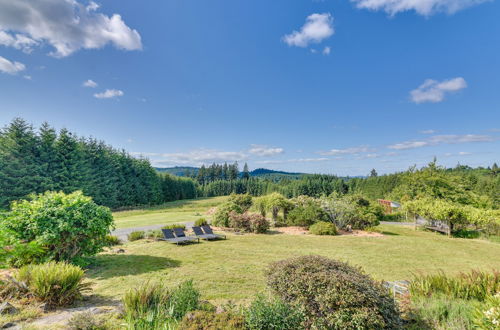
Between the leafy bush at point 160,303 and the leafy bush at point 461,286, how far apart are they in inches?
182

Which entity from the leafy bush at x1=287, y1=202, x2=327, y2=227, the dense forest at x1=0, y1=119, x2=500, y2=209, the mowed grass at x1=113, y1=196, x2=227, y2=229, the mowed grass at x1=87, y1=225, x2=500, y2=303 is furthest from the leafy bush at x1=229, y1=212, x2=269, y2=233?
the dense forest at x1=0, y1=119, x2=500, y2=209

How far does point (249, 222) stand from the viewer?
1562cm

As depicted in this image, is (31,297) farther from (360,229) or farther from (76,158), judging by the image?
(76,158)

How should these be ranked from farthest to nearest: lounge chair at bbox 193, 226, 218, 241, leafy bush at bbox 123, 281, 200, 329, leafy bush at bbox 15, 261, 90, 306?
lounge chair at bbox 193, 226, 218, 241 → leafy bush at bbox 15, 261, 90, 306 → leafy bush at bbox 123, 281, 200, 329

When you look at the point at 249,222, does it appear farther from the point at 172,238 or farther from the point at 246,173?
the point at 246,173

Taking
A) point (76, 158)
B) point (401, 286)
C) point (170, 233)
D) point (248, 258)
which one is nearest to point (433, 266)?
point (401, 286)

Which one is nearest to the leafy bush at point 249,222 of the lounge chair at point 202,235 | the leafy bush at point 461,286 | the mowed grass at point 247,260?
the mowed grass at point 247,260

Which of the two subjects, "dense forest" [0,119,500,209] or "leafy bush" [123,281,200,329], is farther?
"dense forest" [0,119,500,209]

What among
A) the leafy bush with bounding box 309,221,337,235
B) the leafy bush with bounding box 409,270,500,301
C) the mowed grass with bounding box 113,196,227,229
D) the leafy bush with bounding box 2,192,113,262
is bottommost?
the mowed grass with bounding box 113,196,227,229

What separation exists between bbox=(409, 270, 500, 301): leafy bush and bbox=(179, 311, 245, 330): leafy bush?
13.2 feet

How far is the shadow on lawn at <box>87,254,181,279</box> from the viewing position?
6789 mm

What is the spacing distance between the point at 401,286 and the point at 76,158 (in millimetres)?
38161

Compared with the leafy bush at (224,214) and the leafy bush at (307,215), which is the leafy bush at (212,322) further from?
the leafy bush at (307,215)

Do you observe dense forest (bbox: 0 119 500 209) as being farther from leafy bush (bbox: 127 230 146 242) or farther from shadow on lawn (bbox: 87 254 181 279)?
shadow on lawn (bbox: 87 254 181 279)
